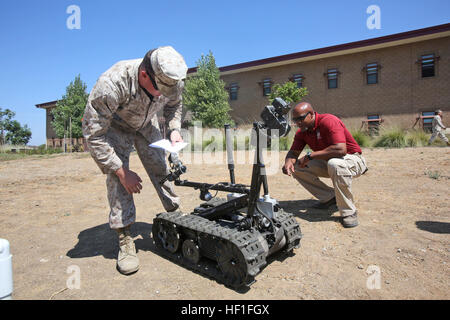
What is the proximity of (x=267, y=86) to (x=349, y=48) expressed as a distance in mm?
6913

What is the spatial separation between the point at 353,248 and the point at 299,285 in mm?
976

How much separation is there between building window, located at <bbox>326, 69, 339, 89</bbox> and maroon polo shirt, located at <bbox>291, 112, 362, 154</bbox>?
18.7 meters

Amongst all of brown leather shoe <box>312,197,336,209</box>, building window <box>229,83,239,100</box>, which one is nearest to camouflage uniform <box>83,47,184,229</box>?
brown leather shoe <box>312,197,336,209</box>

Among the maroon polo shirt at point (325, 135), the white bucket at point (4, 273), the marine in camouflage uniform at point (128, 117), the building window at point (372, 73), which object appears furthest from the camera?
the building window at point (372, 73)

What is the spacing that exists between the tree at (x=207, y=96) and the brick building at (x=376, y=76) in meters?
2.73

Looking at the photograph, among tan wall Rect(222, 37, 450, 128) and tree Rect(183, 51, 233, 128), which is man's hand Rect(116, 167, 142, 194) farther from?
tree Rect(183, 51, 233, 128)

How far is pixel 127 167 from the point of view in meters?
3.03

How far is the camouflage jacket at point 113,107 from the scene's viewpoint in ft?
8.23

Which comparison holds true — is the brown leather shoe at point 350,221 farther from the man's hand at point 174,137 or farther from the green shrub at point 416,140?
the green shrub at point 416,140

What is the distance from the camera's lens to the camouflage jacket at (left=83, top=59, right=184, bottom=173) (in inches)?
98.7

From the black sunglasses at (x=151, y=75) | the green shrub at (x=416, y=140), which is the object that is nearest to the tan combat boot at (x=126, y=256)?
the black sunglasses at (x=151, y=75)
